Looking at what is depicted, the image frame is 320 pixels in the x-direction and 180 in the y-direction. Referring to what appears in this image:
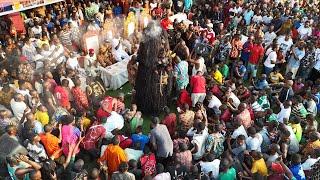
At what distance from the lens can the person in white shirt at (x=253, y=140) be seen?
7.99 m

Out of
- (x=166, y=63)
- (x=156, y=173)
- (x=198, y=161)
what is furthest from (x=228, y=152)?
(x=166, y=63)

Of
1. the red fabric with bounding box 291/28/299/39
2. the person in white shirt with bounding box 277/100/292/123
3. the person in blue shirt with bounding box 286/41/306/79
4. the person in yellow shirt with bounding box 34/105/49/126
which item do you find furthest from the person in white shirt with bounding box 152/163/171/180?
the red fabric with bounding box 291/28/299/39

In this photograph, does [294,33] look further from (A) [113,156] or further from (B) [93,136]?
(A) [113,156]

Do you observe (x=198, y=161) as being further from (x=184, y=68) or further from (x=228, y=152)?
(x=184, y=68)

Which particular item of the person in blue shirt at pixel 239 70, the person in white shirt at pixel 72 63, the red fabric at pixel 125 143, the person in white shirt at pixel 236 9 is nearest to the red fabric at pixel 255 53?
the person in blue shirt at pixel 239 70

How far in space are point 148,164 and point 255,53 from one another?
5.86m

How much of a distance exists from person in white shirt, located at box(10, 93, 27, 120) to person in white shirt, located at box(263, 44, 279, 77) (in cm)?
680

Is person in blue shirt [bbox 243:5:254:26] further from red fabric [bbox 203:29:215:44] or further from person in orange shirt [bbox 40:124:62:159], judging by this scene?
person in orange shirt [bbox 40:124:62:159]

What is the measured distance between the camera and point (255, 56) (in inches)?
473

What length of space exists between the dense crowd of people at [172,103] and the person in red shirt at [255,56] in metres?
0.05

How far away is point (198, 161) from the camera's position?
8227 mm

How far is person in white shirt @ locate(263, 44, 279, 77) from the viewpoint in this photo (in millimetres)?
11875

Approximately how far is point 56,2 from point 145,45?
6101mm

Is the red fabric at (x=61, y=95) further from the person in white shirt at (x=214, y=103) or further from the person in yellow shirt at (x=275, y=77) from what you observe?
the person in yellow shirt at (x=275, y=77)
